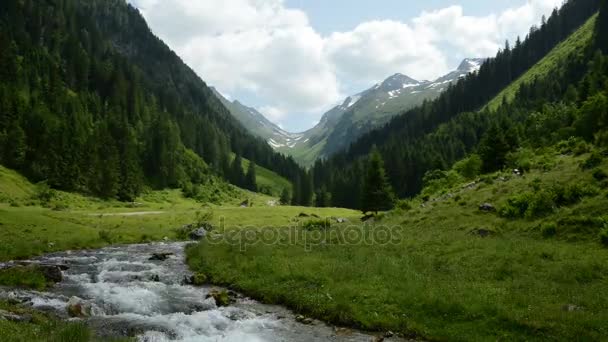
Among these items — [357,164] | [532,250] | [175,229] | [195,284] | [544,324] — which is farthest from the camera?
[357,164]

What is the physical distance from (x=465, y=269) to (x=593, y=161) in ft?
64.8

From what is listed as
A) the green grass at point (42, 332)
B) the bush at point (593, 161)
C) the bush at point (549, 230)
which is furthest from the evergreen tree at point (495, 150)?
the green grass at point (42, 332)

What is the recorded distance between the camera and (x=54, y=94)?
132500 millimetres

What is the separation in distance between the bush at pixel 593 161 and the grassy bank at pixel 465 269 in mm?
746

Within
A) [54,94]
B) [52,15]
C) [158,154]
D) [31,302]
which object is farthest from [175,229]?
[52,15]

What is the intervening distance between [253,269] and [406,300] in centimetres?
1161

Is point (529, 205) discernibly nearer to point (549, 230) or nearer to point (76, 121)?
point (549, 230)

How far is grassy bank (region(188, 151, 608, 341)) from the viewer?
57.8ft

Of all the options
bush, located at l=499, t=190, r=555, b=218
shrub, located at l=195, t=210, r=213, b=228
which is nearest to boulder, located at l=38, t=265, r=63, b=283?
shrub, located at l=195, t=210, r=213, b=228

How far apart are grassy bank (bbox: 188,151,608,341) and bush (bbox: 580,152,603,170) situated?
75cm

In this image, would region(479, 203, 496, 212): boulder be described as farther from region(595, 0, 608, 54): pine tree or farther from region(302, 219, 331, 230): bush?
region(595, 0, 608, 54): pine tree

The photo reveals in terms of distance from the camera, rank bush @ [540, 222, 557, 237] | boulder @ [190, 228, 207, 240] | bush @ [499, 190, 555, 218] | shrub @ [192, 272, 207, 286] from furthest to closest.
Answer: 1. boulder @ [190, 228, 207, 240]
2. bush @ [499, 190, 555, 218]
3. shrub @ [192, 272, 207, 286]
4. bush @ [540, 222, 557, 237]

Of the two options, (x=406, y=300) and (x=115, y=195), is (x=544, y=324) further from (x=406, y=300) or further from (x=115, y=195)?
(x=115, y=195)

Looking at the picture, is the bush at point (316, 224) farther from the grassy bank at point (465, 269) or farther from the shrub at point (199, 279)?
the shrub at point (199, 279)
